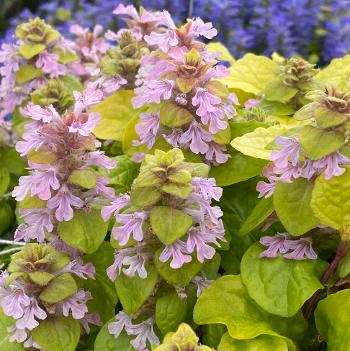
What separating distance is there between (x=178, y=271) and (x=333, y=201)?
0.19 metres

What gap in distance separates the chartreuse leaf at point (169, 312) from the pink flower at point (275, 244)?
11 cm

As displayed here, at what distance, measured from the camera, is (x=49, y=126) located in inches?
31.1

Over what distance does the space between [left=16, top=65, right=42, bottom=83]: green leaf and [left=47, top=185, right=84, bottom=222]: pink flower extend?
39 centimetres

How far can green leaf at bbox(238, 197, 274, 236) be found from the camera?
818 mm

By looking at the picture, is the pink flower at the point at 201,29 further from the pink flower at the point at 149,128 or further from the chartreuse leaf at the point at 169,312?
the chartreuse leaf at the point at 169,312

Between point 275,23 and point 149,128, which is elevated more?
point 149,128

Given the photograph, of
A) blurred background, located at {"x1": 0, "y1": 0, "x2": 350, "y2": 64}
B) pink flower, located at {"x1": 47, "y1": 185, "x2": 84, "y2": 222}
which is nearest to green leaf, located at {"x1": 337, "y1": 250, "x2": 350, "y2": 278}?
pink flower, located at {"x1": 47, "y1": 185, "x2": 84, "y2": 222}

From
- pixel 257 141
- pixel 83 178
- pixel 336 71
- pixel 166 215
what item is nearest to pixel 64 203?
pixel 83 178

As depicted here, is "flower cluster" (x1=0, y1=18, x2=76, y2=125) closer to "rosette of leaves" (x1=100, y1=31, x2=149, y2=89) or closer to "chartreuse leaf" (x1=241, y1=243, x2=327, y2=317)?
"rosette of leaves" (x1=100, y1=31, x2=149, y2=89)

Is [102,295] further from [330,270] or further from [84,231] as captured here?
[330,270]

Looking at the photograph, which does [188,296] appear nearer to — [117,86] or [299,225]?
[299,225]

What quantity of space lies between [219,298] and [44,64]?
1.78ft

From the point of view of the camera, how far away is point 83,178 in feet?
2.59

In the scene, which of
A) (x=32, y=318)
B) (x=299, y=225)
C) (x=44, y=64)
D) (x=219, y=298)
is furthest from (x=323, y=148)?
(x=44, y=64)
